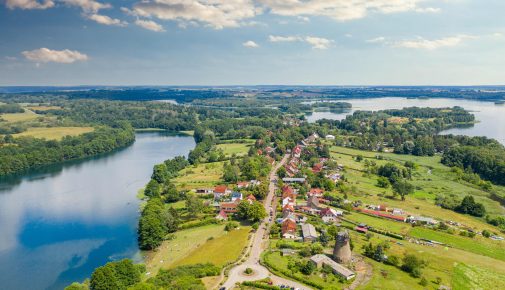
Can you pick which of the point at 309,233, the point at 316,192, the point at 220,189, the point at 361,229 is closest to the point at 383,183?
the point at 316,192

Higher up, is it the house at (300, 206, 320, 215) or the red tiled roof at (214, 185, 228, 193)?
the red tiled roof at (214, 185, 228, 193)

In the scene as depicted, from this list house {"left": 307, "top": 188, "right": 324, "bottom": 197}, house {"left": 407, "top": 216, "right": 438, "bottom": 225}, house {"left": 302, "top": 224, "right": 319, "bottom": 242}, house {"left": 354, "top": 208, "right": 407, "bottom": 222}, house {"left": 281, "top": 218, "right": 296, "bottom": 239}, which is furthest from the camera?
house {"left": 307, "top": 188, "right": 324, "bottom": 197}

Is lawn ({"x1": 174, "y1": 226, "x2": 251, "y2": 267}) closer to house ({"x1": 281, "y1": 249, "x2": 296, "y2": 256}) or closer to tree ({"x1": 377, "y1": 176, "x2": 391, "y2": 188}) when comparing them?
house ({"x1": 281, "y1": 249, "x2": 296, "y2": 256})

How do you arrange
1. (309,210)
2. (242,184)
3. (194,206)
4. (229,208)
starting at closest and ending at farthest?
(194,206) → (309,210) → (229,208) → (242,184)

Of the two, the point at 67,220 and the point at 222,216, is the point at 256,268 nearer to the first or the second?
the point at 222,216

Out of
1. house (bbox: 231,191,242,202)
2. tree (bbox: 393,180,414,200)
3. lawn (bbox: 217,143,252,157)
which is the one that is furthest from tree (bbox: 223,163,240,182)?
tree (bbox: 393,180,414,200)

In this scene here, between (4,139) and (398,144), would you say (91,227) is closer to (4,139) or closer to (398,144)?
(4,139)

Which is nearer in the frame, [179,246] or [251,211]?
[179,246]
